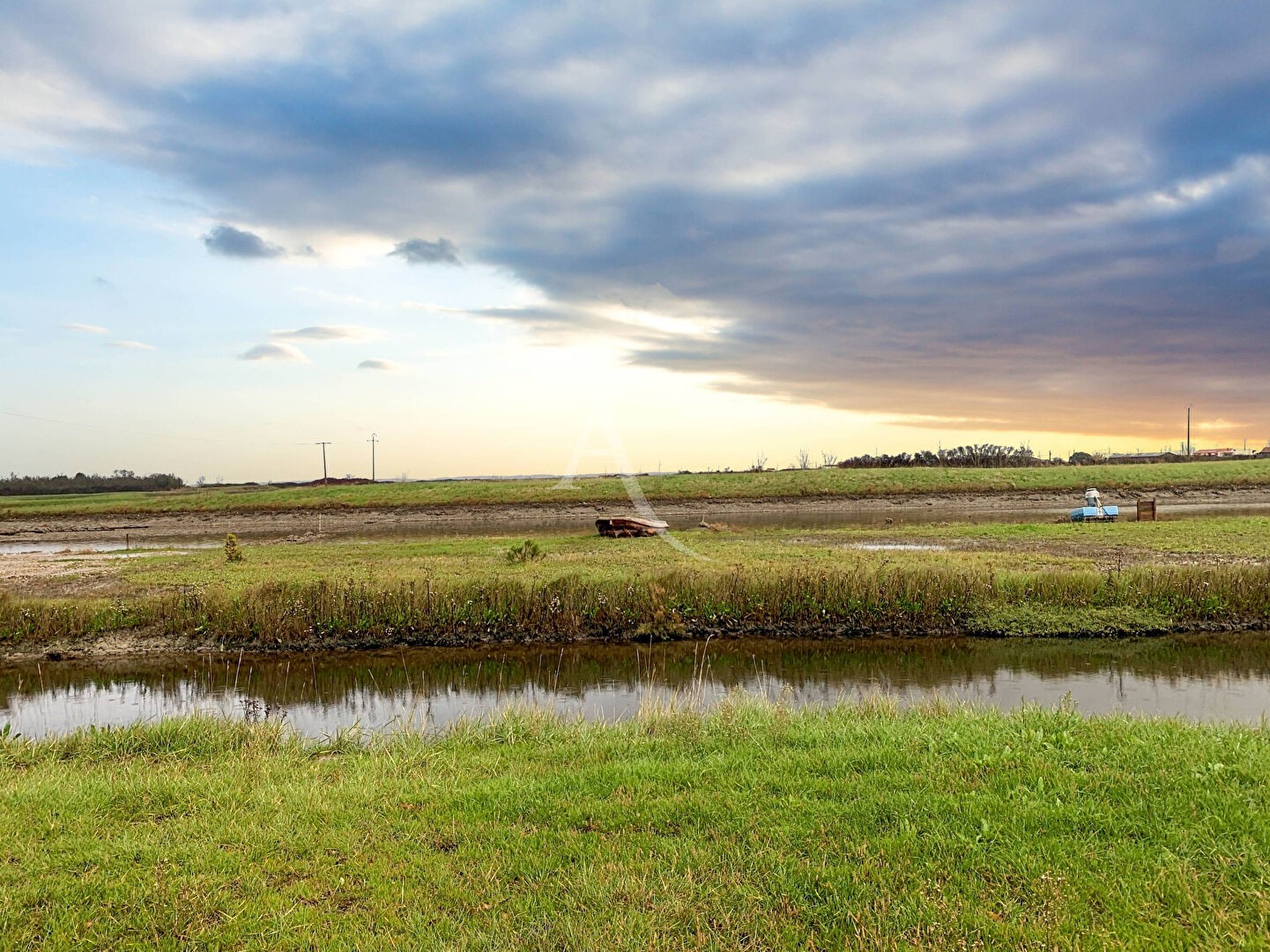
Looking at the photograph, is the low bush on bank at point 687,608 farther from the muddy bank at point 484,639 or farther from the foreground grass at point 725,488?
the foreground grass at point 725,488

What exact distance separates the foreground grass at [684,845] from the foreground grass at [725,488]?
6118 cm

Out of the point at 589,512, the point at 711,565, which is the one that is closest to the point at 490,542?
the point at 711,565

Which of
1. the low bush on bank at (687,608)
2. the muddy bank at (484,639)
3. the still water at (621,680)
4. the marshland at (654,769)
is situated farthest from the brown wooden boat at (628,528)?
the still water at (621,680)

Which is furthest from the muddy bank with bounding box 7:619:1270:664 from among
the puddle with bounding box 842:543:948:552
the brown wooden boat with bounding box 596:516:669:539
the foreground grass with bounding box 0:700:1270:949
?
the brown wooden boat with bounding box 596:516:669:539

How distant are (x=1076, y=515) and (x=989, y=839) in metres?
42.9

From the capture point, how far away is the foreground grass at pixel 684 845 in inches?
200

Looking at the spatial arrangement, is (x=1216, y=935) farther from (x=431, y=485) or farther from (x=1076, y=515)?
(x=431, y=485)

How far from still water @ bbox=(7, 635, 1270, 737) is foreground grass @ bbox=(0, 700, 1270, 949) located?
14.0 ft

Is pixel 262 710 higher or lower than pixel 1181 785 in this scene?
lower

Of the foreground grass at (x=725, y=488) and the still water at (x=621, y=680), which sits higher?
the foreground grass at (x=725, y=488)

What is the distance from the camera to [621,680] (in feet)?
54.0

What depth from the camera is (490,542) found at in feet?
129

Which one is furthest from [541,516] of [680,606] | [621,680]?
[621,680]

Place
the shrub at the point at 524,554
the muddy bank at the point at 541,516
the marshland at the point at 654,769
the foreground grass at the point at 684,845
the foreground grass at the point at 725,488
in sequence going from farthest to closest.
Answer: the foreground grass at the point at 725,488, the muddy bank at the point at 541,516, the shrub at the point at 524,554, the marshland at the point at 654,769, the foreground grass at the point at 684,845
